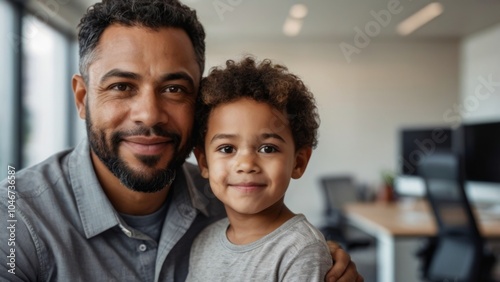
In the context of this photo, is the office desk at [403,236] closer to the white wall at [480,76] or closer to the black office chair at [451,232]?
the black office chair at [451,232]

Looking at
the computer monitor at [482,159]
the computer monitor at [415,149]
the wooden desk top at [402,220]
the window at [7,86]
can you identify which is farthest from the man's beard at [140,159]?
the computer monitor at [415,149]

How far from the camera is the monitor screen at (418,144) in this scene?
5.16 meters

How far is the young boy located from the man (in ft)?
0.25

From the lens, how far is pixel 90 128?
135cm

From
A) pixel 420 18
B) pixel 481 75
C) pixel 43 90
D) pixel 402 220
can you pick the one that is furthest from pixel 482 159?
pixel 43 90

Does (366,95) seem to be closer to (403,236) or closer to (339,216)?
(339,216)

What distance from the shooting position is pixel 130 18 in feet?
4.31

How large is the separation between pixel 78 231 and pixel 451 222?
9.43ft

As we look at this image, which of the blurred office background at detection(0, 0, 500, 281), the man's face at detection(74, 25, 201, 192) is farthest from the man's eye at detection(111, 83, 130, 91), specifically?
the blurred office background at detection(0, 0, 500, 281)

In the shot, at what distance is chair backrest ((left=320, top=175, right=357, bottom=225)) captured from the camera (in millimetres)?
5759

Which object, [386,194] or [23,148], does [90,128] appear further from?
[386,194]

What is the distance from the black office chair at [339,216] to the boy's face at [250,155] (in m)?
3.94

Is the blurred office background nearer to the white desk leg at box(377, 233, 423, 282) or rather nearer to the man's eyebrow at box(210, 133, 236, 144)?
the white desk leg at box(377, 233, 423, 282)

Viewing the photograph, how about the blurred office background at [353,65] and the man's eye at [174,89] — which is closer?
the man's eye at [174,89]
